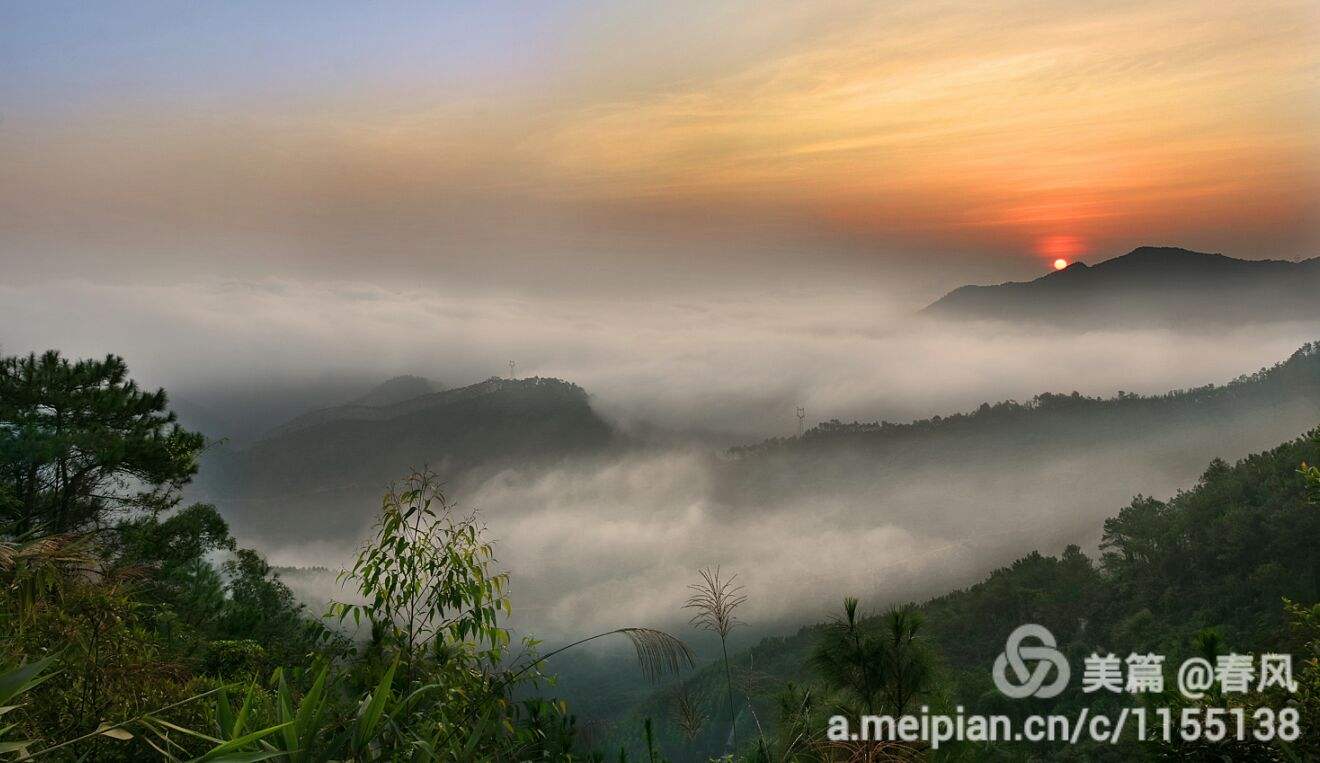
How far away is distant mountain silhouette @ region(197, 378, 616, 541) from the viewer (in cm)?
14950

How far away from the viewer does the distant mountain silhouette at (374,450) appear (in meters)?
150

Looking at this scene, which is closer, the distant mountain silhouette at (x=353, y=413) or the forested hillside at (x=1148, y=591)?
the forested hillside at (x=1148, y=591)

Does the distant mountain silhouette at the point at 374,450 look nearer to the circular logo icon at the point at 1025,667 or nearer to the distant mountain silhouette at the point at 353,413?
the distant mountain silhouette at the point at 353,413

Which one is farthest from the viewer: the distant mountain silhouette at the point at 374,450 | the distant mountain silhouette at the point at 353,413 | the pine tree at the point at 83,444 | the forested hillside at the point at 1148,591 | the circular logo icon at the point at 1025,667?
the distant mountain silhouette at the point at 353,413

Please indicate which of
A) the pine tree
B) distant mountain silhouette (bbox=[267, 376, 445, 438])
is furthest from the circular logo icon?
distant mountain silhouette (bbox=[267, 376, 445, 438])

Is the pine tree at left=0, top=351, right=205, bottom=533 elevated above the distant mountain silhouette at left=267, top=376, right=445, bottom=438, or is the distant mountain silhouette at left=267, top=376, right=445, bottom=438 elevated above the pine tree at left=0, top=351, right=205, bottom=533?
the distant mountain silhouette at left=267, top=376, right=445, bottom=438

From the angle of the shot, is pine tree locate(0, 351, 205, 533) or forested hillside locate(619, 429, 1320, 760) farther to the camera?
forested hillside locate(619, 429, 1320, 760)

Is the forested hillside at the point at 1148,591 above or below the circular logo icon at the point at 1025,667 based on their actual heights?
below

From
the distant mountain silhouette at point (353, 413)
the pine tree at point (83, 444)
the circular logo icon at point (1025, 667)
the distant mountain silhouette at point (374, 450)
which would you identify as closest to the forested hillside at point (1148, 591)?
the circular logo icon at point (1025, 667)

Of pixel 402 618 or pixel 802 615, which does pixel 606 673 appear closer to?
pixel 802 615

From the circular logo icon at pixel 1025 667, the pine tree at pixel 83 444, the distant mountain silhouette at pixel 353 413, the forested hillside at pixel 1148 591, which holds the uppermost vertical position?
the distant mountain silhouette at pixel 353 413

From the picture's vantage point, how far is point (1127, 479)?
337 feet

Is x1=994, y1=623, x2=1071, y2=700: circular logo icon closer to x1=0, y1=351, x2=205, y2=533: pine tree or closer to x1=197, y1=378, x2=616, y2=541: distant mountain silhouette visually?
x1=0, y1=351, x2=205, y2=533: pine tree

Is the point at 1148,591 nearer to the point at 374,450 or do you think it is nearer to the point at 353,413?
the point at 374,450
